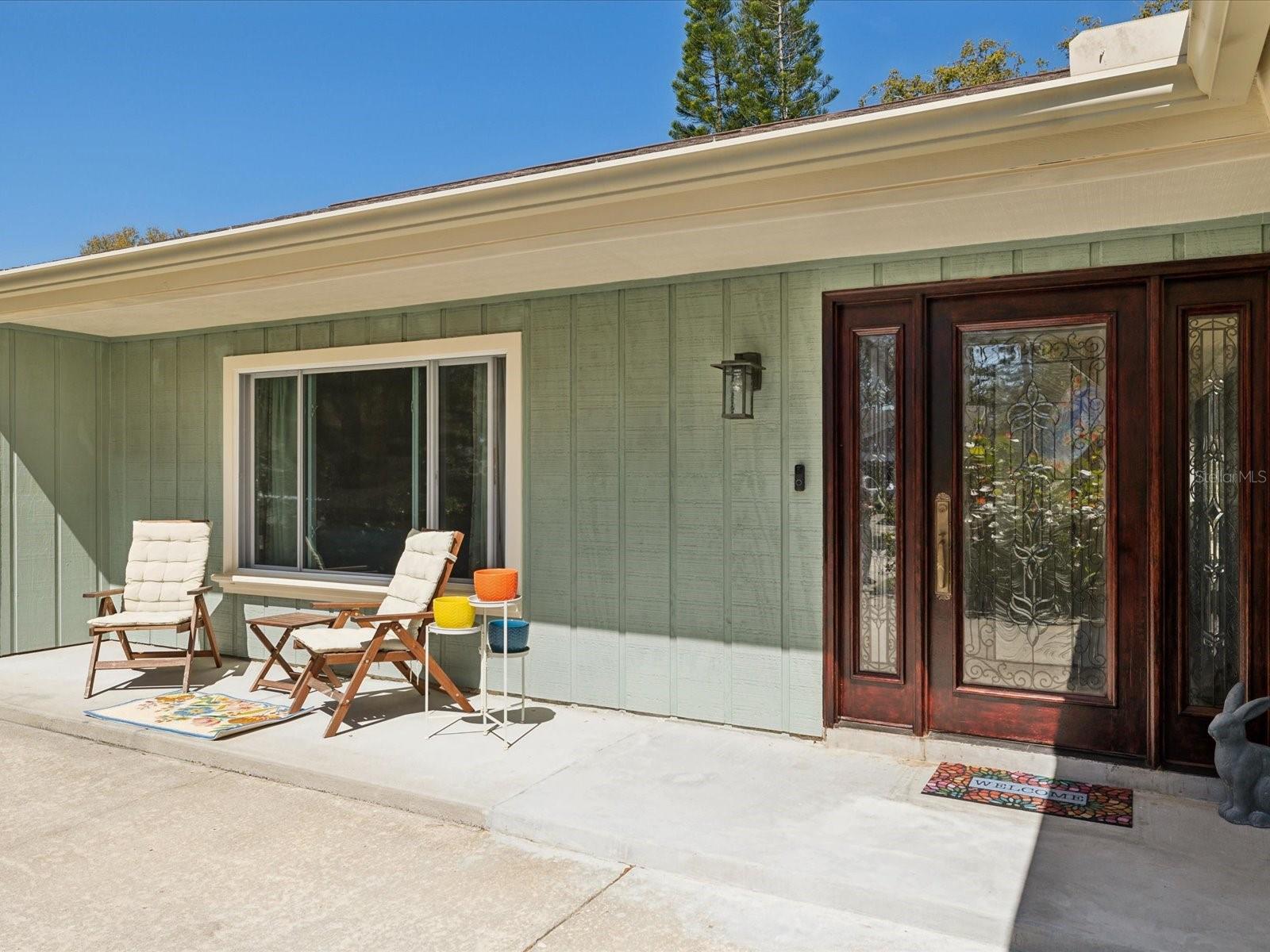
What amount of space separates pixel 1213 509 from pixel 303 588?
4709mm

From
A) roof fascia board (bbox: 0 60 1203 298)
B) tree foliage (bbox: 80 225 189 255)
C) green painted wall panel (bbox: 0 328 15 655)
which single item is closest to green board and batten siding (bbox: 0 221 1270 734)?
roof fascia board (bbox: 0 60 1203 298)

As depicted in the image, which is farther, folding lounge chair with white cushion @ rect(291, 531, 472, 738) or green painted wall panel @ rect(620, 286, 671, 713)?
green painted wall panel @ rect(620, 286, 671, 713)

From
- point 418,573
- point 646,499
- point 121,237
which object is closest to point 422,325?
point 418,573

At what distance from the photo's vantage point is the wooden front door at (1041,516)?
11.7 feet

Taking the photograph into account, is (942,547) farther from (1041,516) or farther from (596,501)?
(596,501)

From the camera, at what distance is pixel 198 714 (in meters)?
4.50

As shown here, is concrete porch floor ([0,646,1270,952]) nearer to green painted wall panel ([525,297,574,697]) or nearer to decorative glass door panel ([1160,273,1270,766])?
green painted wall panel ([525,297,574,697])

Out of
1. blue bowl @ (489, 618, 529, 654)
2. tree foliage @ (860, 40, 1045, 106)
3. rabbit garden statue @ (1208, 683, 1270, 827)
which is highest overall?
tree foliage @ (860, 40, 1045, 106)

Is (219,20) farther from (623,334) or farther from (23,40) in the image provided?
(623,334)

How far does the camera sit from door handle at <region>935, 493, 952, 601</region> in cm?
387

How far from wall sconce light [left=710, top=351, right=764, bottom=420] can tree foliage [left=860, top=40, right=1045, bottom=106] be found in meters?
14.8

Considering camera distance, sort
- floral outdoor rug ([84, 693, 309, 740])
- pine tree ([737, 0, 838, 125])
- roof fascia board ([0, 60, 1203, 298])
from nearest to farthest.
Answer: roof fascia board ([0, 60, 1203, 298]) → floral outdoor rug ([84, 693, 309, 740]) → pine tree ([737, 0, 838, 125])

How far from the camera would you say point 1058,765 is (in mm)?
3615

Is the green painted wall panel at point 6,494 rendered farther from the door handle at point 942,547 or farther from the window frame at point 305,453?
the door handle at point 942,547
